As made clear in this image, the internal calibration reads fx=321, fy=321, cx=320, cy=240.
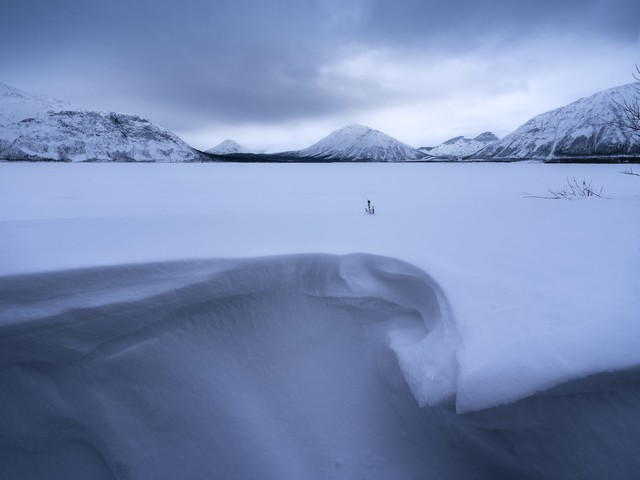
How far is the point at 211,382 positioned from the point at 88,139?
123870 mm

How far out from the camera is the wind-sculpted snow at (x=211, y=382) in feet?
7.97

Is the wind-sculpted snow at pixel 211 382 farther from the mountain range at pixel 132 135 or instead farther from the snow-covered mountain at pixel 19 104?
the snow-covered mountain at pixel 19 104

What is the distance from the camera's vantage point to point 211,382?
106 inches

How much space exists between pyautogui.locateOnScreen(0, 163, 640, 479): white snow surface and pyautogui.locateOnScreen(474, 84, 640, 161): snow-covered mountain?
147 metres

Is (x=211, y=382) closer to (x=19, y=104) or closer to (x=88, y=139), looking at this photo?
(x=88, y=139)

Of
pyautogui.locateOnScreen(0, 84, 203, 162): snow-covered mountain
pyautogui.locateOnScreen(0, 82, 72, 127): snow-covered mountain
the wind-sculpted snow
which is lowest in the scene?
the wind-sculpted snow

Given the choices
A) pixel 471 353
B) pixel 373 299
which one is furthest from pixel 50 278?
pixel 471 353

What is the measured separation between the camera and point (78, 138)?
319 ft

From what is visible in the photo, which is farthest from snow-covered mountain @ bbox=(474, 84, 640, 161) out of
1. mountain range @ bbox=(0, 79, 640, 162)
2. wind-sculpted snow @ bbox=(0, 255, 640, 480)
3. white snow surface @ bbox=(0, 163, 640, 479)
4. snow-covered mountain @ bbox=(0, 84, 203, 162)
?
wind-sculpted snow @ bbox=(0, 255, 640, 480)

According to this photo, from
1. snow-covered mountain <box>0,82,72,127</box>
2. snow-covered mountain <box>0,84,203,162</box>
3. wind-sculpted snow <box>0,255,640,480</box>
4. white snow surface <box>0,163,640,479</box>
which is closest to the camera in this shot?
white snow surface <box>0,163,640,479</box>

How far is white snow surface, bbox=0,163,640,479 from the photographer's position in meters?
1.80

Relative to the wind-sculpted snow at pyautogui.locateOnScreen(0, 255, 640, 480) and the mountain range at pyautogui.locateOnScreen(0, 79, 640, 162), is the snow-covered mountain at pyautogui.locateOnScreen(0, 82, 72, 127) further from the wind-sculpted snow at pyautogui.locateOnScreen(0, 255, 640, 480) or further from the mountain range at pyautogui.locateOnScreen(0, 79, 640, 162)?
the wind-sculpted snow at pyautogui.locateOnScreen(0, 255, 640, 480)

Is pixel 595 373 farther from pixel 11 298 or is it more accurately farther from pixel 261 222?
pixel 11 298

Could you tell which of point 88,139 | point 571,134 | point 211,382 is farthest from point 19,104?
point 571,134
